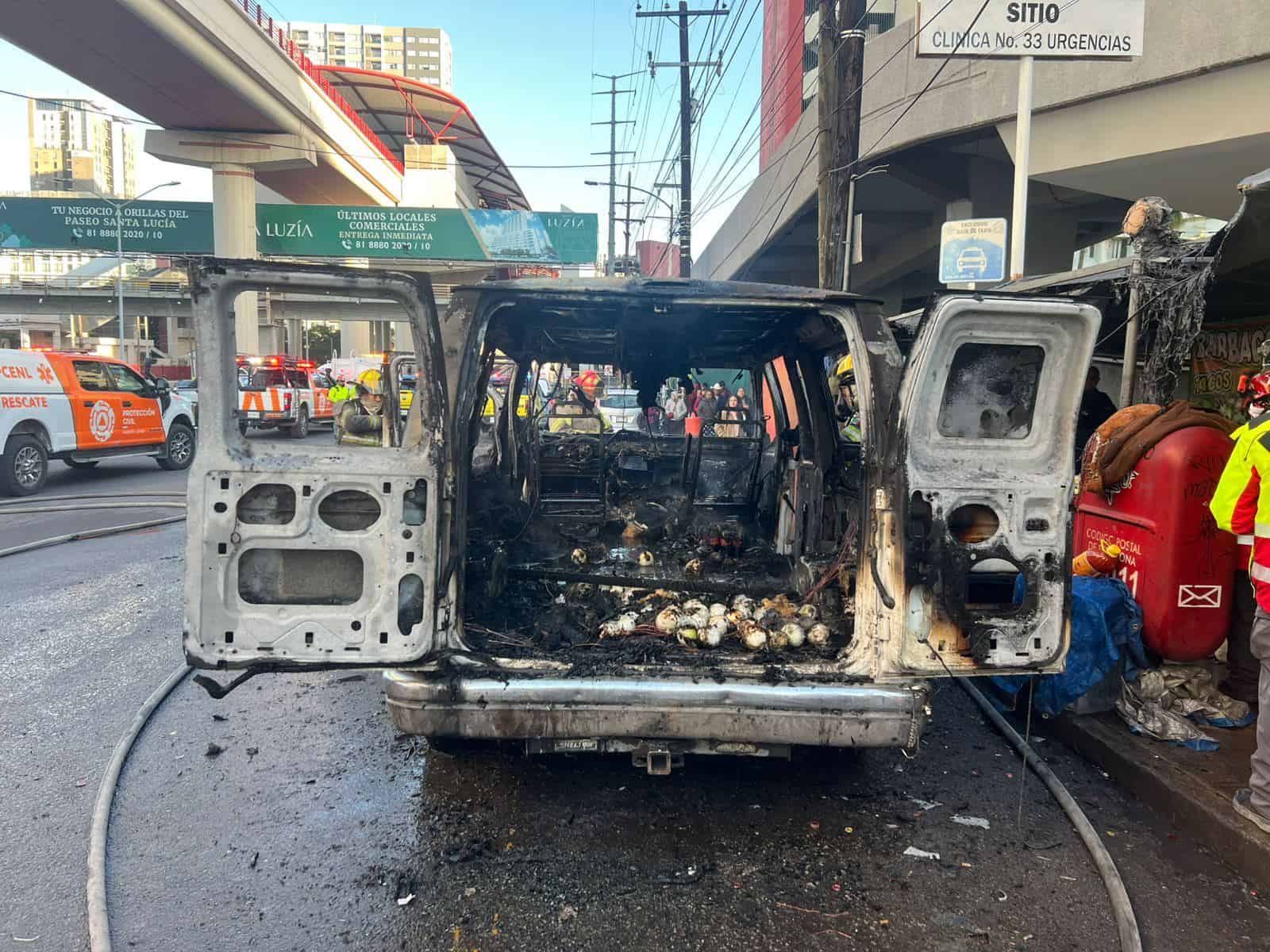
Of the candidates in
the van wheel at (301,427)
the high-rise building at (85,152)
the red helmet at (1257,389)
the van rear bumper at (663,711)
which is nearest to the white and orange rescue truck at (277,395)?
the van wheel at (301,427)

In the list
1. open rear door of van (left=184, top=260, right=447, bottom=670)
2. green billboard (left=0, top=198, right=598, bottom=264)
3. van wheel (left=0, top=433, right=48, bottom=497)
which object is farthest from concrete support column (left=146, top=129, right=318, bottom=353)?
open rear door of van (left=184, top=260, right=447, bottom=670)

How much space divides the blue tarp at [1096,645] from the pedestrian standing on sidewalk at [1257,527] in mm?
845

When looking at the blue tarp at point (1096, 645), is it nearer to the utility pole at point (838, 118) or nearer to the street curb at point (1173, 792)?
the street curb at point (1173, 792)

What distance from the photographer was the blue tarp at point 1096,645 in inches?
157

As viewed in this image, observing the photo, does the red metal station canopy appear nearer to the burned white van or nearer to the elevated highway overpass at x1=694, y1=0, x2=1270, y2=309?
the elevated highway overpass at x1=694, y1=0, x2=1270, y2=309

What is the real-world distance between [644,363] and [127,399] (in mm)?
11253

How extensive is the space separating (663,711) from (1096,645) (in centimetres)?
248

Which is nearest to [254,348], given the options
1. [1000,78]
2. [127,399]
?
[127,399]

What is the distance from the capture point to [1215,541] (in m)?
3.95

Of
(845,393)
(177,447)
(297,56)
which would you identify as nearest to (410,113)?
(297,56)

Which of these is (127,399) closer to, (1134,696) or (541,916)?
(541,916)

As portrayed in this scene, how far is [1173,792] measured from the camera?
130 inches

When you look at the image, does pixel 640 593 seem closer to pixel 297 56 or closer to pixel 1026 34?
pixel 1026 34

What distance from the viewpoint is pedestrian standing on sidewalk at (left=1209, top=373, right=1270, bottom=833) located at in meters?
3.02
